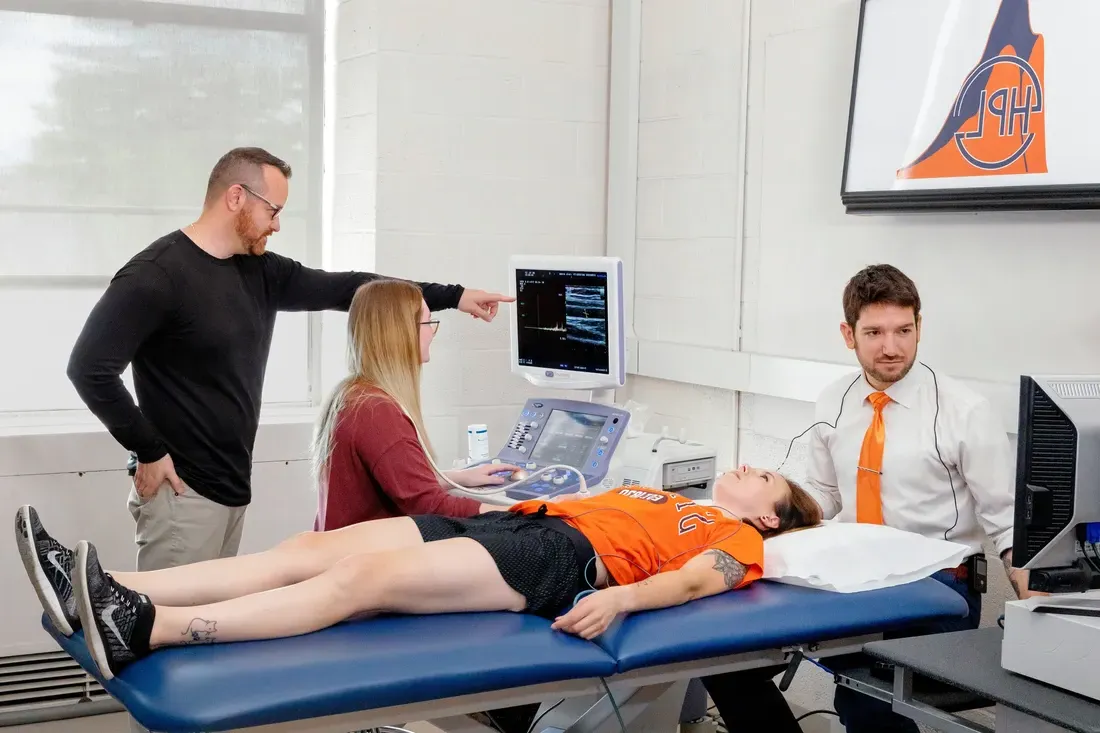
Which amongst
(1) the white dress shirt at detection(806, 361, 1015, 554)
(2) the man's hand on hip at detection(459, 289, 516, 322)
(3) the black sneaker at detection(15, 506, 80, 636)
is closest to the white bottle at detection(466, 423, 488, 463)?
(2) the man's hand on hip at detection(459, 289, 516, 322)

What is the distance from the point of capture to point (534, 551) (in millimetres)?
2363

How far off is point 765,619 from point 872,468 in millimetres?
660

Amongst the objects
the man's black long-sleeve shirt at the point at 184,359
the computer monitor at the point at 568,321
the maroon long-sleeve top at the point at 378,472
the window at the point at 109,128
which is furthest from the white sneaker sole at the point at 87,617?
the window at the point at 109,128

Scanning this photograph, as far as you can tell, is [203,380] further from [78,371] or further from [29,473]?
[29,473]

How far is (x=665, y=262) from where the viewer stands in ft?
13.6

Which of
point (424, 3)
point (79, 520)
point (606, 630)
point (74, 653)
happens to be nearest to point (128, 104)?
point (424, 3)

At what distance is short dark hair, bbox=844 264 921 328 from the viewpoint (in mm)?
2639

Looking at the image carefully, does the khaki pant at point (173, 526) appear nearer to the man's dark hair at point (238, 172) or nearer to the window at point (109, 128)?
the man's dark hair at point (238, 172)

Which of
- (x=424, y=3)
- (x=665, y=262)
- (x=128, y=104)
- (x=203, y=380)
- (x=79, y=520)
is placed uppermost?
(x=424, y=3)

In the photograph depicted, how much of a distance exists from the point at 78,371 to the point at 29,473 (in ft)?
3.03

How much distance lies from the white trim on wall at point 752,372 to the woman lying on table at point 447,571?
0.55 m

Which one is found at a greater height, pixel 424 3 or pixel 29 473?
pixel 424 3

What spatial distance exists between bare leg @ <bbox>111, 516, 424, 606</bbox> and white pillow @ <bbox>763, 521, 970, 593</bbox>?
79cm

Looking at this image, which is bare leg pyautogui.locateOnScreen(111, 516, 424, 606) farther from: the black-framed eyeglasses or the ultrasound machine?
the black-framed eyeglasses
